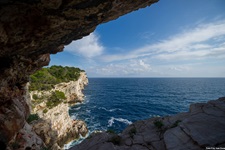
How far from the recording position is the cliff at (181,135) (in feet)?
21.6

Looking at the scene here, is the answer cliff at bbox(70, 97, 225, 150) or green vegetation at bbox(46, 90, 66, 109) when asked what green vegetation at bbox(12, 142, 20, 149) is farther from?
green vegetation at bbox(46, 90, 66, 109)

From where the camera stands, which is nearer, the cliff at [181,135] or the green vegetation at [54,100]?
the cliff at [181,135]

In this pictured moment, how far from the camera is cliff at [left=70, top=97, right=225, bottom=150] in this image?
658 centimetres

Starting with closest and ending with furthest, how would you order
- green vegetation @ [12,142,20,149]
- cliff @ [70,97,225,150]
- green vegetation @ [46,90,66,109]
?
cliff @ [70,97,225,150], green vegetation @ [12,142,20,149], green vegetation @ [46,90,66,109]

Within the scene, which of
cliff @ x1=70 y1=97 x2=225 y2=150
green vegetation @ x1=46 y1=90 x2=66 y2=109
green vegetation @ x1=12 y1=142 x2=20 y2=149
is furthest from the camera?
green vegetation @ x1=46 y1=90 x2=66 y2=109

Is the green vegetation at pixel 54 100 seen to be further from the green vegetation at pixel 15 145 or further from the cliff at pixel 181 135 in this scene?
the cliff at pixel 181 135

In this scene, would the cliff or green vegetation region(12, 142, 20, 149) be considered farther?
green vegetation region(12, 142, 20, 149)

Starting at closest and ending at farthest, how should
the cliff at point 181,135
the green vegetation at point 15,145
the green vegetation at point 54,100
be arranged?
1. the cliff at point 181,135
2. the green vegetation at point 15,145
3. the green vegetation at point 54,100

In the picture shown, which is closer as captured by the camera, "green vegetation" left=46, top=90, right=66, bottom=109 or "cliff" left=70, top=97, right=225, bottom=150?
"cliff" left=70, top=97, right=225, bottom=150

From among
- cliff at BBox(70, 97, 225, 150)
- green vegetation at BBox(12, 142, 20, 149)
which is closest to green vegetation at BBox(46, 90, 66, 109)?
green vegetation at BBox(12, 142, 20, 149)

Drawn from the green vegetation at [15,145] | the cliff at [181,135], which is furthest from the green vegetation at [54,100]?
the cliff at [181,135]

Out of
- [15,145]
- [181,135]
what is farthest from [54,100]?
[181,135]

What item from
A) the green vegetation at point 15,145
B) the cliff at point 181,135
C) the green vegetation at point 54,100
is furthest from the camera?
the green vegetation at point 54,100

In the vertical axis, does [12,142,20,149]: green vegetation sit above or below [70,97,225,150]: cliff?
below
